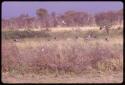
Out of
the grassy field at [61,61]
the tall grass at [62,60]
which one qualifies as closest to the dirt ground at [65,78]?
the grassy field at [61,61]

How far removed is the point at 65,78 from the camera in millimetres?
6172

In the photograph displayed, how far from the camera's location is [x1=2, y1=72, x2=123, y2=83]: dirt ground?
6.00 meters

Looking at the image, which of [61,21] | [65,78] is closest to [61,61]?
[65,78]

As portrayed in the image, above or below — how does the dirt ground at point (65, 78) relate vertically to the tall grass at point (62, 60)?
below

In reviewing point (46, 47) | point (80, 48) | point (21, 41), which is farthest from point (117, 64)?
point (21, 41)

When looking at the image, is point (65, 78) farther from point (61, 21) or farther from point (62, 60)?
point (61, 21)

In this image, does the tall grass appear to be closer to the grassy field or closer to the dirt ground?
the grassy field

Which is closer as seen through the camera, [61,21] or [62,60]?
[62,60]

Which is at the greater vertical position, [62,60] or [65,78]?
[62,60]

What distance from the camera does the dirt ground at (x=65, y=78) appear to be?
6.00 m

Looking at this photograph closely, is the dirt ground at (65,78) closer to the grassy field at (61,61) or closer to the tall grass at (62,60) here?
the grassy field at (61,61)

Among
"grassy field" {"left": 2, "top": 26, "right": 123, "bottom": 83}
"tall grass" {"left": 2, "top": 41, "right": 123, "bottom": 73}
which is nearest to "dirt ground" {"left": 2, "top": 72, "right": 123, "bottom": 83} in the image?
"grassy field" {"left": 2, "top": 26, "right": 123, "bottom": 83}

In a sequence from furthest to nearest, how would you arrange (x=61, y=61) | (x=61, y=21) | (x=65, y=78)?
(x=61, y=21) → (x=61, y=61) → (x=65, y=78)

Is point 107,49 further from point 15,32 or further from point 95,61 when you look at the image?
point 15,32
